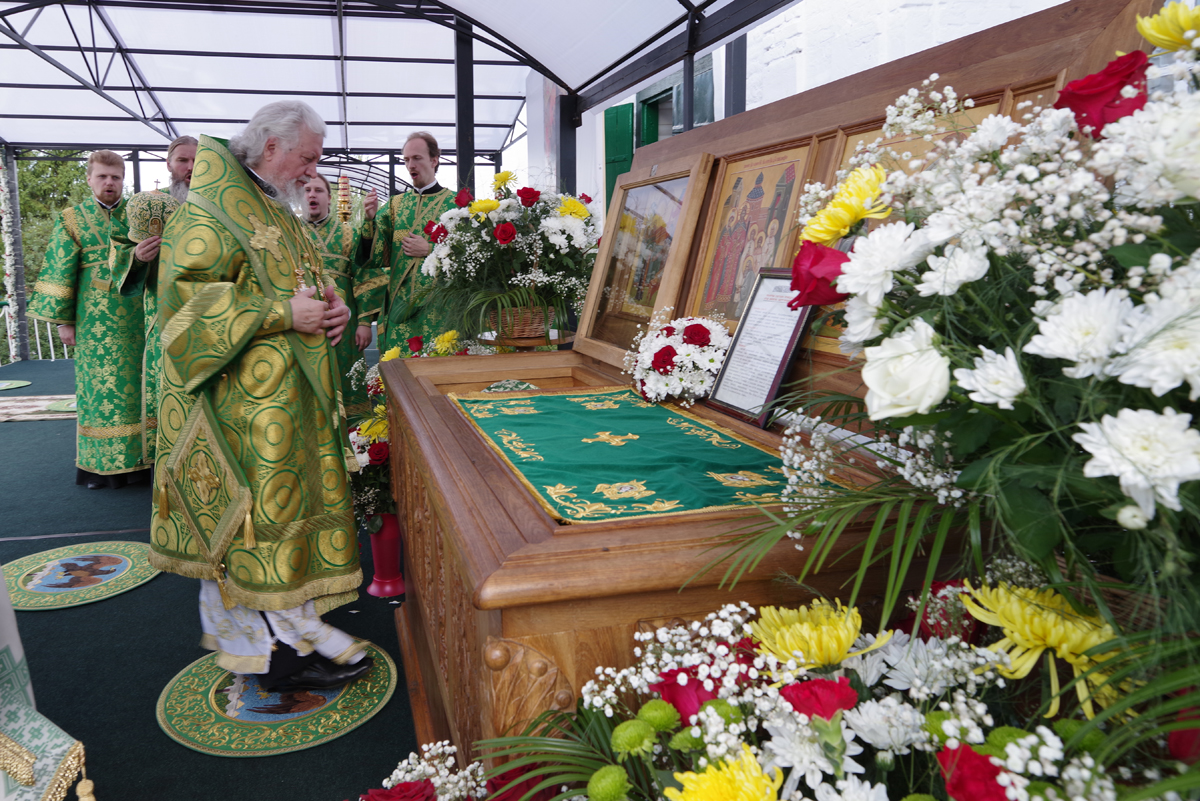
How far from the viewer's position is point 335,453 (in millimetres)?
2791

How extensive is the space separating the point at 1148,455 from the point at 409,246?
4343mm

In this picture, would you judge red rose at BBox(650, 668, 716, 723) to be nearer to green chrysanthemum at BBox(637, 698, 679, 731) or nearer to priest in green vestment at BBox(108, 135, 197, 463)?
green chrysanthemum at BBox(637, 698, 679, 731)

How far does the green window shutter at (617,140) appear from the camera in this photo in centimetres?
643

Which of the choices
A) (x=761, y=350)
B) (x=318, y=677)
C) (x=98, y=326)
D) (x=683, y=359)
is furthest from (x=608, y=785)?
(x=98, y=326)

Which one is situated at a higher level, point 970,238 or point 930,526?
point 970,238

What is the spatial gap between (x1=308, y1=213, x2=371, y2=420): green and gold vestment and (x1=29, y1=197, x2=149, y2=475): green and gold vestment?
1568 millimetres

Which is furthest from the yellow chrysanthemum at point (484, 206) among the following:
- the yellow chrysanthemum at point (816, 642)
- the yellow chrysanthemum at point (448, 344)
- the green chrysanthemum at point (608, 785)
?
the green chrysanthemum at point (608, 785)

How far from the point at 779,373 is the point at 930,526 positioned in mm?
803

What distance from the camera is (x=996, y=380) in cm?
70

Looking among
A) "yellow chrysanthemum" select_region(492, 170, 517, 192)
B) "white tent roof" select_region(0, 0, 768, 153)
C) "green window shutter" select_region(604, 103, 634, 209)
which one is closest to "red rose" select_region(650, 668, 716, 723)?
"yellow chrysanthemum" select_region(492, 170, 517, 192)

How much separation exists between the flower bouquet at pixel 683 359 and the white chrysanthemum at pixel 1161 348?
4.60ft

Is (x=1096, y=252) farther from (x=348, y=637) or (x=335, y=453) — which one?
(x=348, y=637)

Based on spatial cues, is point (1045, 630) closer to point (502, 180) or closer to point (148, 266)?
point (502, 180)

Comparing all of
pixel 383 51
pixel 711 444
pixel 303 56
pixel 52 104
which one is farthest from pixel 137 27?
pixel 711 444
